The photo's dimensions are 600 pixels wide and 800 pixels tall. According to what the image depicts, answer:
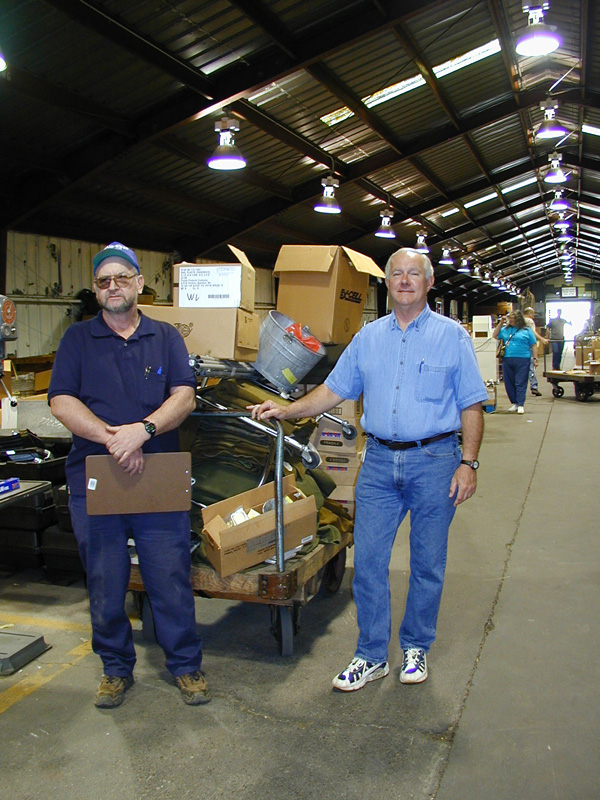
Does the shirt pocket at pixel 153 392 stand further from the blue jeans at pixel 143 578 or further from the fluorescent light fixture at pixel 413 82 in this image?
the fluorescent light fixture at pixel 413 82

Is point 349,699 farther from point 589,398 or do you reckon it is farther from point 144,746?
point 589,398

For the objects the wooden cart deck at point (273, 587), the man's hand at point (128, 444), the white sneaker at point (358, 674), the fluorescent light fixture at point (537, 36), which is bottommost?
the white sneaker at point (358, 674)

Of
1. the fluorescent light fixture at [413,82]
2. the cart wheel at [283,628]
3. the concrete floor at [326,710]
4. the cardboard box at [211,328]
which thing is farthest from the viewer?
the fluorescent light fixture at [413,82]

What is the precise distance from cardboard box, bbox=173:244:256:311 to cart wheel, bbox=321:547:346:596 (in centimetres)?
151

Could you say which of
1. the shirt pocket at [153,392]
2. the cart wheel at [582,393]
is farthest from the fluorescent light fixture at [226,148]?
the cart wheel at [582,393]

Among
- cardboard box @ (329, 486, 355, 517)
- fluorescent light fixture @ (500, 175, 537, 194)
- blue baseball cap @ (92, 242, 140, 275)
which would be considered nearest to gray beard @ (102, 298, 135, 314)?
blue baseball cap @ (92, 242, 140, 275)

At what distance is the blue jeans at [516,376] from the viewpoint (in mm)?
11750

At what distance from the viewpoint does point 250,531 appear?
3031mm

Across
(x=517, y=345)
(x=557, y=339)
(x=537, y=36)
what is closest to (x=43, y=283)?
(x=517, y=345)

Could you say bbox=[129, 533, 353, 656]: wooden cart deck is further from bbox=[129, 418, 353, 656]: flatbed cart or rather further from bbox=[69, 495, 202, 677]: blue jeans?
bbox=[69, 495, 202, 677]: blue jeans

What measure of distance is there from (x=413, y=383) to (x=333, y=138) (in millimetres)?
11099

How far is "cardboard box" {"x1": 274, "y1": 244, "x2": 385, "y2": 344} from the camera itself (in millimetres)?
4168

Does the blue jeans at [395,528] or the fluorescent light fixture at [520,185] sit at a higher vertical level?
the fluorescent light fixture at [520,185]

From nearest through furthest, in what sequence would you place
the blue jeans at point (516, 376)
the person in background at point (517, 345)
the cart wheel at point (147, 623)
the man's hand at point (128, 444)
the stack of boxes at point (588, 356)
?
the man's hand at point (128, 444) → the cart wheel at point (147, 623) → the person in background at point (517, 345) → the blue jeans at point (516, 376) → the stack of boxes at point (588, 356)
